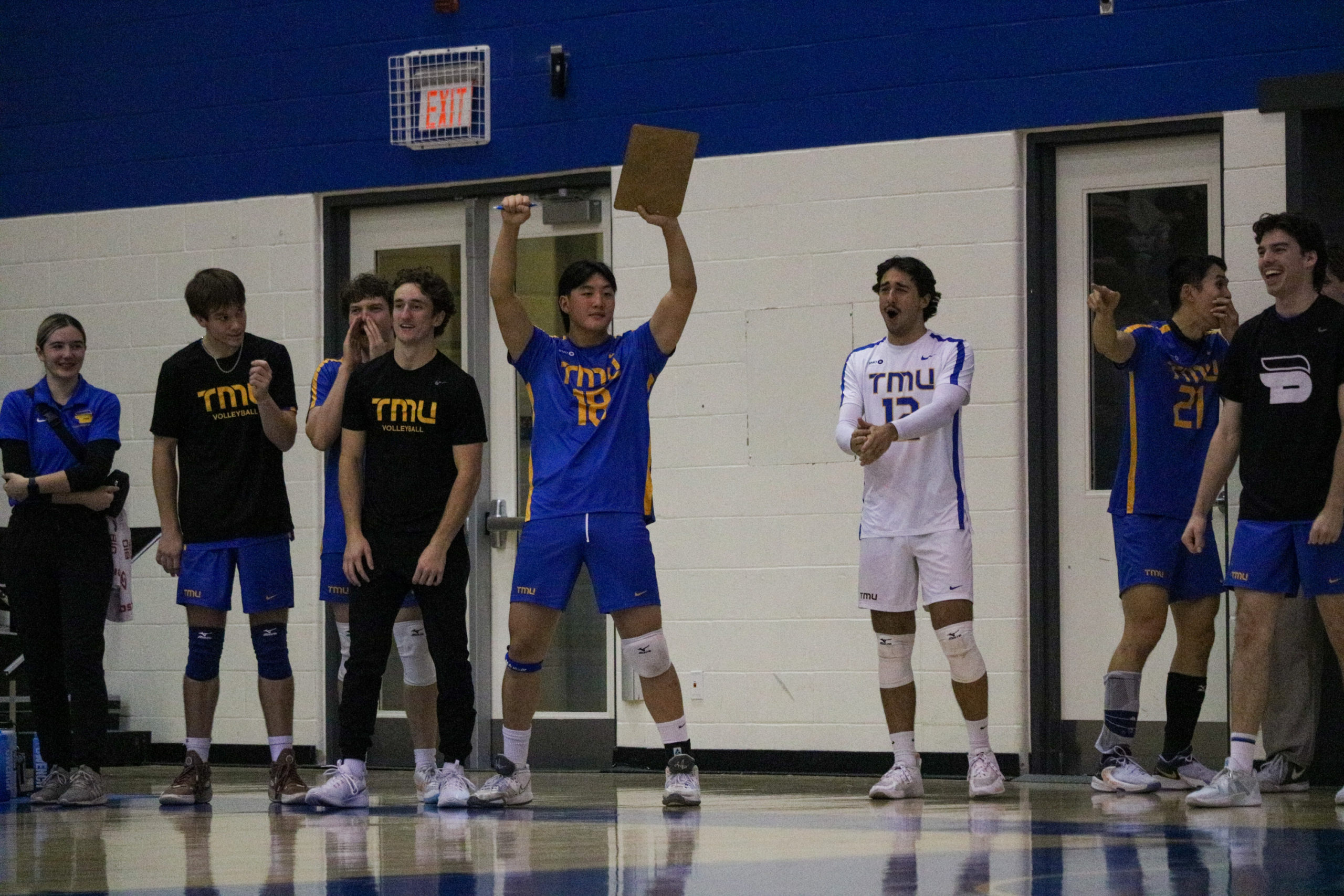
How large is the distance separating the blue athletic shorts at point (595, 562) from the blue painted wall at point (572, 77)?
2.72 meters

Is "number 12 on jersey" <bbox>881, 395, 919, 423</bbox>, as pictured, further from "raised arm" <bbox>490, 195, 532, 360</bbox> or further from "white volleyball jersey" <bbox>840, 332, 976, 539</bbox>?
"raised arm" <bbox>490, 195, 532, 360</bbox>

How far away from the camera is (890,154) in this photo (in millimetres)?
8117

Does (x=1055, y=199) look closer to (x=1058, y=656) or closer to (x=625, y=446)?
(x=1058, y=656)

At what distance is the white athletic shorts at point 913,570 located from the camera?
6617 millimetres

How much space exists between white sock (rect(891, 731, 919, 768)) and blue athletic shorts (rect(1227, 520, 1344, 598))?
48.6 inches

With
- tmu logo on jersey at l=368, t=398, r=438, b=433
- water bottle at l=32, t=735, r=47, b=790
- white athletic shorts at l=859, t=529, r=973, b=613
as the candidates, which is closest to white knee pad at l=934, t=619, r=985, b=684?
white athletic shorts at l=859, t=529, r=973, b=613

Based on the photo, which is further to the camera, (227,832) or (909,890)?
(227,832)

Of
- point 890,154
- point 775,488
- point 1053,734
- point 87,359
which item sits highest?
point 890,154

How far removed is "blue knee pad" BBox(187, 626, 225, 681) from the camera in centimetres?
681

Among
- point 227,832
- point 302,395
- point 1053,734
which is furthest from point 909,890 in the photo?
point 302,395

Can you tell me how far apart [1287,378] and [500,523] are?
12.9ft

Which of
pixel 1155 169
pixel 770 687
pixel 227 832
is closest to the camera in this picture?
pixel 227 832

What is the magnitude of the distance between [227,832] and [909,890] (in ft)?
7.99

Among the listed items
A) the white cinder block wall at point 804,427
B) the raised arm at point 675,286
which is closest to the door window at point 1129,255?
the white cinder block wall at point 804,427
